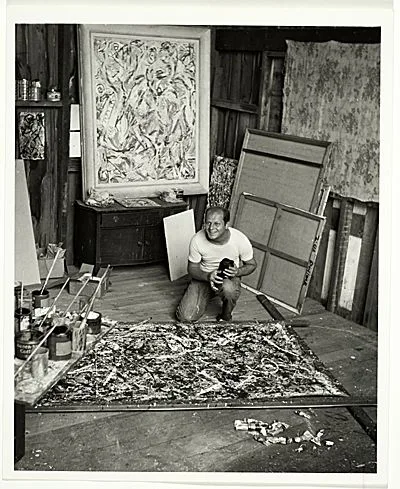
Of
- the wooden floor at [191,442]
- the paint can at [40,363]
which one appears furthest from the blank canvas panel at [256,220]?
the paint can at [40,363]

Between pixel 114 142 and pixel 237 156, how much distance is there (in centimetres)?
82

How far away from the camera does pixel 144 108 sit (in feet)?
15.9

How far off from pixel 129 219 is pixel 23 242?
854 millimetres

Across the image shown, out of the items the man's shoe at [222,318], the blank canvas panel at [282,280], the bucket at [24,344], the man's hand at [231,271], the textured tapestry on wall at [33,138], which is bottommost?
the man's shoe at [222,318]

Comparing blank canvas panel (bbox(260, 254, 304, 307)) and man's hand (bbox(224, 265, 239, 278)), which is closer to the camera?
man's hand (bbox(224, 265, 239, 278))

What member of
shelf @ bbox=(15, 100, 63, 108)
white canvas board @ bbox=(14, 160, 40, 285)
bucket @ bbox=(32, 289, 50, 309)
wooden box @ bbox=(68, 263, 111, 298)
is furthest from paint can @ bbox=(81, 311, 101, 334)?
shelf @ bbox=(15, 100, 63, 108)

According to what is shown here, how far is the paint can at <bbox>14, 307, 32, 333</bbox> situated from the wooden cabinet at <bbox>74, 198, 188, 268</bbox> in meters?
1.42

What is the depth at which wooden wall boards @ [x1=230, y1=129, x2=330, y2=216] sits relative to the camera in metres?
4.61

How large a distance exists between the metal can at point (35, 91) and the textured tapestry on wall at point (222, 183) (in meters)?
1.17

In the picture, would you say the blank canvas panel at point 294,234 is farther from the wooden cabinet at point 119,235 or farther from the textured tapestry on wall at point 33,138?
the textured tapestry on wall at point 33,138

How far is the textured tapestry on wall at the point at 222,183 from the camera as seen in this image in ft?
16.5

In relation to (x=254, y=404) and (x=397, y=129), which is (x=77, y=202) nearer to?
(x=254, y=404)

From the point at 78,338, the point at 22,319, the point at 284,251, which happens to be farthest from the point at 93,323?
the point at 284,251

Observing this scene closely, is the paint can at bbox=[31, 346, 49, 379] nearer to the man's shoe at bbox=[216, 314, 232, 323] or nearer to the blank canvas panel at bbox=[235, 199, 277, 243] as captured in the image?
the man's shoe at bbox=[216, 314, 232, 323]
